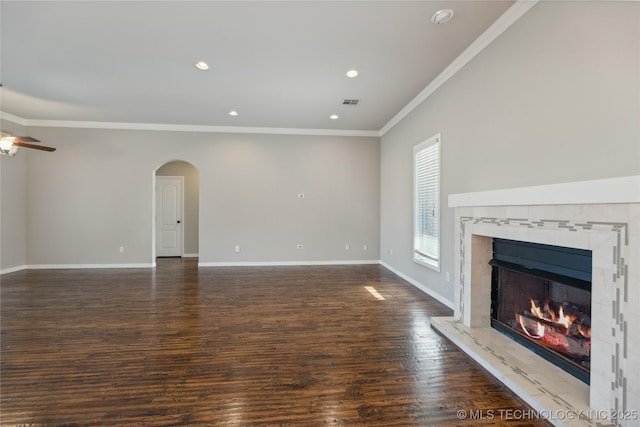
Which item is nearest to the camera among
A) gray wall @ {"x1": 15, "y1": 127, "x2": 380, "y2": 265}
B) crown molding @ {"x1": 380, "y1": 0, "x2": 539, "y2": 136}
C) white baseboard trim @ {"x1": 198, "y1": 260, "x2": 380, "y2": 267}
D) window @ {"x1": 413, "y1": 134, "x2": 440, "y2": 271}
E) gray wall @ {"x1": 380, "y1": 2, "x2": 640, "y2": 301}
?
gray wall @ {"x1": 380, "y1": 2, "x2": 640, "y2": 301}

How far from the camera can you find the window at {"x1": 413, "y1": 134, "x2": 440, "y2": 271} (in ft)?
13.3

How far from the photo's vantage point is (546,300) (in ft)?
7.66

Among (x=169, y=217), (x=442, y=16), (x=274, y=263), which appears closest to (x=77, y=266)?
(x=169, y=217)

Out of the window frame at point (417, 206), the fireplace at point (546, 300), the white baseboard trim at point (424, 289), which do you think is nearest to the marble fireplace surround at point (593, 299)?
the fireplace at point (546, 300)

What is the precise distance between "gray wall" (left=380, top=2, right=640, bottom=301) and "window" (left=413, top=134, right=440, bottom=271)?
0.76ft

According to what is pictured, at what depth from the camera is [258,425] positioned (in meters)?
1.67

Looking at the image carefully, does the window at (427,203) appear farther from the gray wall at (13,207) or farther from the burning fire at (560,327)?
the gray wall at (13,207)

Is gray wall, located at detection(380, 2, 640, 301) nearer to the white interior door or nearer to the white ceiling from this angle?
the white ceiling

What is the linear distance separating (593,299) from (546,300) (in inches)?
29.1

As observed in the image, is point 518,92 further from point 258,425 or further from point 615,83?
point 258,425

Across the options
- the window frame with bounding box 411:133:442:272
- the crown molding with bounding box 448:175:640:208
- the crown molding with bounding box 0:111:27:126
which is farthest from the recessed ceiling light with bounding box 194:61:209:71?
the crown molding with bounding box 0:111:27:126

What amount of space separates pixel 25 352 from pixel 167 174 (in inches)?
239

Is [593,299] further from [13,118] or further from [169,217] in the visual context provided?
[13,118]

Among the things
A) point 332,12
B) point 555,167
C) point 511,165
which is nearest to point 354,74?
point 332,12
